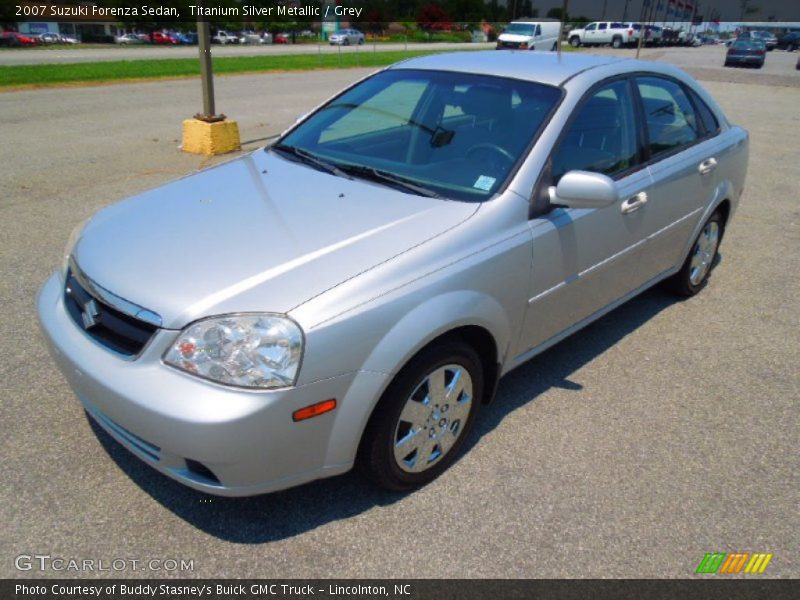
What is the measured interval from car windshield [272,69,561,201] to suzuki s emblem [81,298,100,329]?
133cm

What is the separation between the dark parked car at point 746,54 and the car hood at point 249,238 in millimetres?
38491

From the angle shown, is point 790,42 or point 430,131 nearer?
point 430,131

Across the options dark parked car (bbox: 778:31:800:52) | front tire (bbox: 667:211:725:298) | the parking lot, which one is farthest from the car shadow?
dark parked car (bbox: 778:31:800:52)

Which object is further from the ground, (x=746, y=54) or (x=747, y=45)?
(x=747, y=45)

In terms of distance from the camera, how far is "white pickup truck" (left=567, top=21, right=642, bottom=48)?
49875 mm

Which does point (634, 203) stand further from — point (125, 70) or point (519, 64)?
point (125, 70)

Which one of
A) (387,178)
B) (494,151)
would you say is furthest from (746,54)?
(387,178)

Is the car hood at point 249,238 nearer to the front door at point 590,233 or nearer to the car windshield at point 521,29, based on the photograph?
the front door at point 590,233

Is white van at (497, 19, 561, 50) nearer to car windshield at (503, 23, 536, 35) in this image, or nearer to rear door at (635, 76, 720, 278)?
car windshield at (503, 23, 536, 35)

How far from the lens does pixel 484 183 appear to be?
2.91 meters

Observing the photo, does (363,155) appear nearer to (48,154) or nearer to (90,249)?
(90,249)

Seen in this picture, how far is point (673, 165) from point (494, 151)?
145 cm

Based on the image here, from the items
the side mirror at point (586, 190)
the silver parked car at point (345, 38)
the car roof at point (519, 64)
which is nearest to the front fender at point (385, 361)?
the side mirror at point (586, 190)

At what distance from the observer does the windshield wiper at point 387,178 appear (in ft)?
9.56
